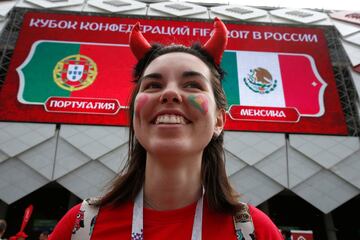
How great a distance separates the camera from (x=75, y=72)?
12969mm

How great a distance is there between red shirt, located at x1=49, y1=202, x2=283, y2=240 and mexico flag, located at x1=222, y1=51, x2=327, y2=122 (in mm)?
11125

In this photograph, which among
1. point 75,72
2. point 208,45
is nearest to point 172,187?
point 208,45

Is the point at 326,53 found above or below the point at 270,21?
below

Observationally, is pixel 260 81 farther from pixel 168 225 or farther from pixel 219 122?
pixel 168 225

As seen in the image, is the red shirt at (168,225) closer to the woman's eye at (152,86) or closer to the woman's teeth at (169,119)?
the woman's teeth at (169,119)

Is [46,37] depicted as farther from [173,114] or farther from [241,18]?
[173,114]

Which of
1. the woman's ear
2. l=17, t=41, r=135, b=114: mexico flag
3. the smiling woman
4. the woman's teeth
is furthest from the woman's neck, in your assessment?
l=17, t=41, r=135, b=114: mexico flag

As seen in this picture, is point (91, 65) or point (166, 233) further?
point (91, 65)

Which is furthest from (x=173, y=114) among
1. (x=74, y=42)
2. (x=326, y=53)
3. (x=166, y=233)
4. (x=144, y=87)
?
(x=326, y=53)

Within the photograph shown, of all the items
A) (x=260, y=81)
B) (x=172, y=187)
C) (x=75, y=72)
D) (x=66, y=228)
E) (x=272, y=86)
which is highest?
(x=75, y=72)

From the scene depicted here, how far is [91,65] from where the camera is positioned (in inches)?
517

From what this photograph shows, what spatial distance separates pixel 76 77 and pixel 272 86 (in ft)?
25.8

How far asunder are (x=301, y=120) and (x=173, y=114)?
1215 cm

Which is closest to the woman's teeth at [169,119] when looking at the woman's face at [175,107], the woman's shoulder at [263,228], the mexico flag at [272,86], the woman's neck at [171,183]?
the woman's face at [175,107]
